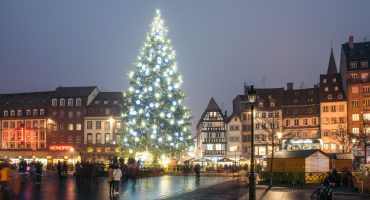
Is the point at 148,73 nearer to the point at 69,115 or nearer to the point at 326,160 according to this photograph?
the point at 326,160

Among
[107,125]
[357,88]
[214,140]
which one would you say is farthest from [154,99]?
[214,140]

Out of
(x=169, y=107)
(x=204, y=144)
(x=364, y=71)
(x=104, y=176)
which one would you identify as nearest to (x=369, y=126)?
(x=364, y=71)

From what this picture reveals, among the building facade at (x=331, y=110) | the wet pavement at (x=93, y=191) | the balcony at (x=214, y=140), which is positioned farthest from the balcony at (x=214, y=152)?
the wet pavement at (x=93, y=191)

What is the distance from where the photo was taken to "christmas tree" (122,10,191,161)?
59.2 meters

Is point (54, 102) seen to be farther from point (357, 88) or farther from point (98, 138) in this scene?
point (357, 88)

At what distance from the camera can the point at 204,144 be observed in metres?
117

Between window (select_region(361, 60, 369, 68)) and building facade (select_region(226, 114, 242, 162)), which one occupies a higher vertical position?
window (select_region(361, 60, 369, 68))

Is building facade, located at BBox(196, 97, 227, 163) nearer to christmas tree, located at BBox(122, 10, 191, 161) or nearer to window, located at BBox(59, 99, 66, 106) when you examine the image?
window, located at BBox(59, 99, 66, 106)

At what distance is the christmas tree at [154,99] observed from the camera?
59156 millimetres

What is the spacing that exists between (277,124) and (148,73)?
5354 centimetres

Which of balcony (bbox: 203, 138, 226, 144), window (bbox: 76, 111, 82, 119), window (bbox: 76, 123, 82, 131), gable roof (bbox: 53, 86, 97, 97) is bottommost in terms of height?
balcony (bbox: 203, 138, 226, 144)

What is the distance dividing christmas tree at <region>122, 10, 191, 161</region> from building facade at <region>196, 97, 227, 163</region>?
56.3m

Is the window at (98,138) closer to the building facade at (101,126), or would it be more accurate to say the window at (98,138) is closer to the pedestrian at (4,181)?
the building facade at (101,126)

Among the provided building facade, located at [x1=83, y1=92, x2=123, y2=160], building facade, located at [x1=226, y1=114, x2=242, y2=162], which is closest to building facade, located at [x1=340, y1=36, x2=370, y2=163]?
building facade, located at [x1=226, y1=114, x2=242, y2=162]
